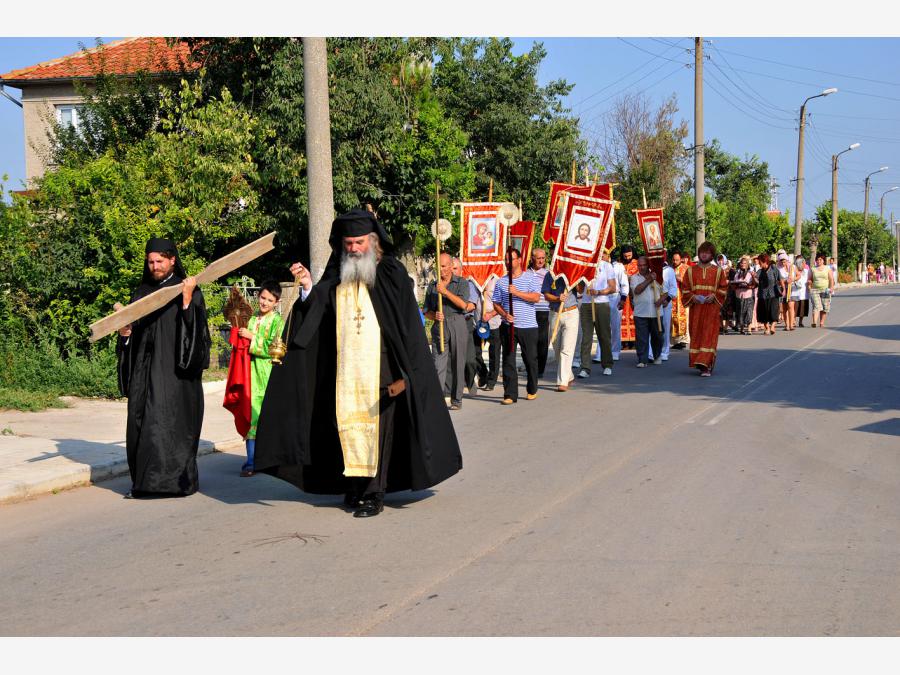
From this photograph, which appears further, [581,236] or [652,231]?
[652,231]

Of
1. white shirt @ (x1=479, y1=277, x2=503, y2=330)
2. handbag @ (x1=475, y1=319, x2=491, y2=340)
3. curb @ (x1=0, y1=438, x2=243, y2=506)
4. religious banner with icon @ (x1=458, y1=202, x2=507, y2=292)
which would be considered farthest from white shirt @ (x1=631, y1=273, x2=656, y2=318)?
curb @ (x1=0, y1=438, x2=243, y2=506)

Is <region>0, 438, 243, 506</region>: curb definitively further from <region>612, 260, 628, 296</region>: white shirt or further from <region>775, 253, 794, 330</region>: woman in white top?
<region>775, 253, 794, 330</region>: woman in white top

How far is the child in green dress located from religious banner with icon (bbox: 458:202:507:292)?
21.9ft

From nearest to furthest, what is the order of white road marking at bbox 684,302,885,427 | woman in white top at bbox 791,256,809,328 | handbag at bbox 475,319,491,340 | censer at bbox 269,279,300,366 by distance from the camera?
censer at bbox 269,279,300,366, white road marking at bbox 684,302,885,427, handbag at bbox 475,319,491,340, woman in white top at bbox 791,256,809,328

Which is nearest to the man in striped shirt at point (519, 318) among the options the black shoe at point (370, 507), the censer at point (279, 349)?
the censer at point (279, 349)

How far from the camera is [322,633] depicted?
15.8 ft

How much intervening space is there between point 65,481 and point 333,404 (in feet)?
9.57

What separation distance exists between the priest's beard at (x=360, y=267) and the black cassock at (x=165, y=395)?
1.53 metres

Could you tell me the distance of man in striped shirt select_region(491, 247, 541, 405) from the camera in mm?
14008

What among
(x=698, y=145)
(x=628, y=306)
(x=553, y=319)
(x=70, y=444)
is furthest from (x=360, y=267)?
(x=698, y=145)

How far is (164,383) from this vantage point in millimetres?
8234

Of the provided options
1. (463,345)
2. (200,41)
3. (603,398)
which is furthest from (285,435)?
(200,41)

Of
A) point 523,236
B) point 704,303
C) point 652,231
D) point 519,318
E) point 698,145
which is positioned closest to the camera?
point 519,318

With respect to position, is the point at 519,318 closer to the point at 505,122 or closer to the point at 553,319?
the point at 553,319
